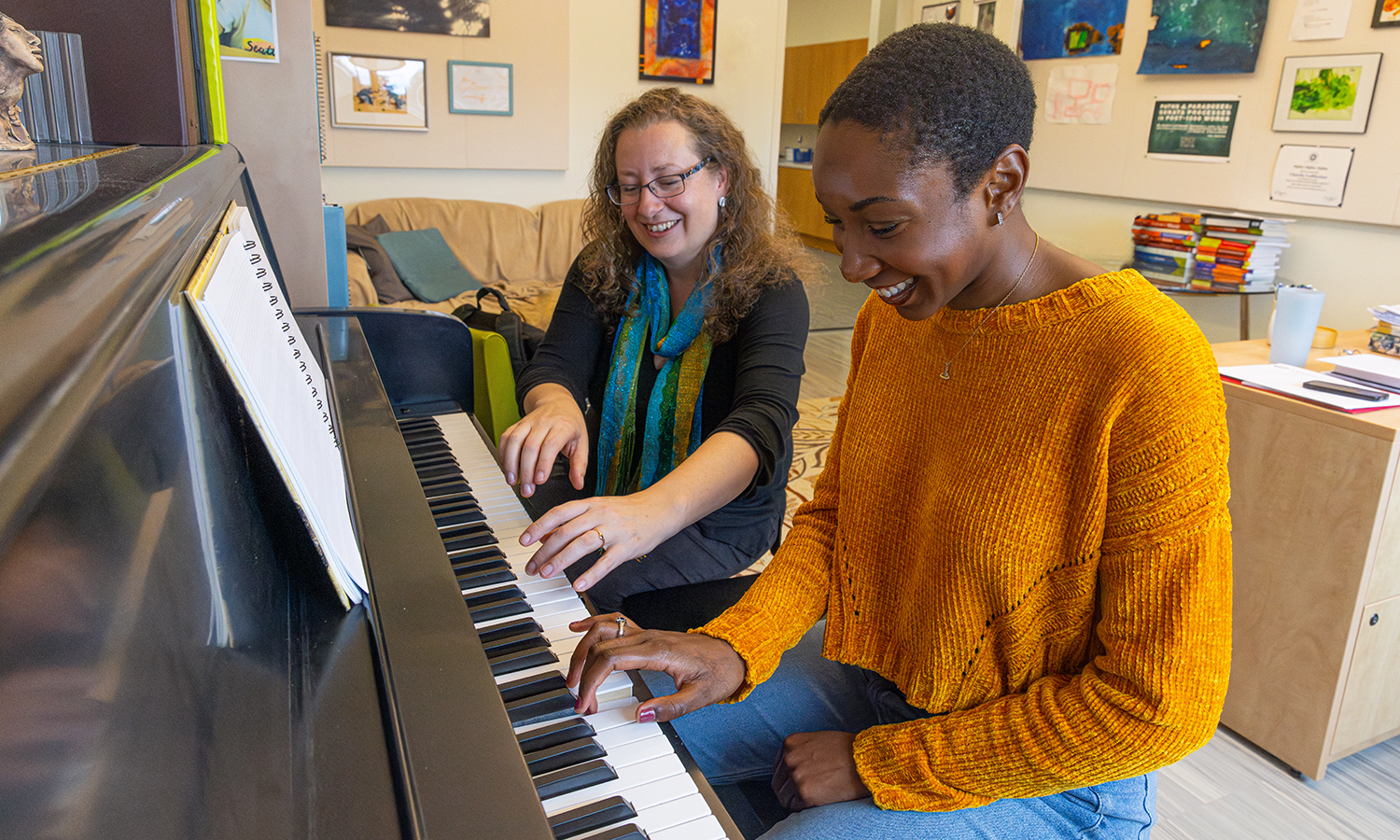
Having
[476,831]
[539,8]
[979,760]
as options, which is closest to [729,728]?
[979,760]

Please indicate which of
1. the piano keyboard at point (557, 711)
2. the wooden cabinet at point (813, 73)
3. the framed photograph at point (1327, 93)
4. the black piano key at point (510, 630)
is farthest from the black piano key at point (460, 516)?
the wooden cabinet at point (813, 73)

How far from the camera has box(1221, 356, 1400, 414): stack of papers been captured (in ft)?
5.68

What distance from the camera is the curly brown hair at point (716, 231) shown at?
155 centimetres

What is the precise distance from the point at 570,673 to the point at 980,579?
0.43 metres

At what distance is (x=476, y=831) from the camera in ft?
1.73

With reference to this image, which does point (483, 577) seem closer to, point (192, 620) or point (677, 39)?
point (192, 620)

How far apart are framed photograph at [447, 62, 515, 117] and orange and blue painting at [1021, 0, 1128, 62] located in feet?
9.32

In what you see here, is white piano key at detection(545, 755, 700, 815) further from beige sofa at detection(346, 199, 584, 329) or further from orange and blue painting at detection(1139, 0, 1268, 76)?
orange and blue painting at detection(1139, 0, 1268, 76)

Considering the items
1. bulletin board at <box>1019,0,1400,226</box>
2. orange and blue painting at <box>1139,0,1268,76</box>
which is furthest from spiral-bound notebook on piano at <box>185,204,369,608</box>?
orange and blue painting at <box>1139,0,1268,76</box>

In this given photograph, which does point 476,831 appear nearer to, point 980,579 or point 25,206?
point 25,206

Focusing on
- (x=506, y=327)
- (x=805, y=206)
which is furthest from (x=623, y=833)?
(x=805, y=206)

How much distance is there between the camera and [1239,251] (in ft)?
11.8

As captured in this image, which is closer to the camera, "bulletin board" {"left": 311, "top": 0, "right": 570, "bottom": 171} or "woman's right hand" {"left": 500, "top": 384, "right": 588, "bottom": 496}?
"woman's right hand" {"left": 500, "top": 384, "right": 588, "bottom": 496}

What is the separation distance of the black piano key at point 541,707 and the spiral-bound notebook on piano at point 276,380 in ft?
0.55
